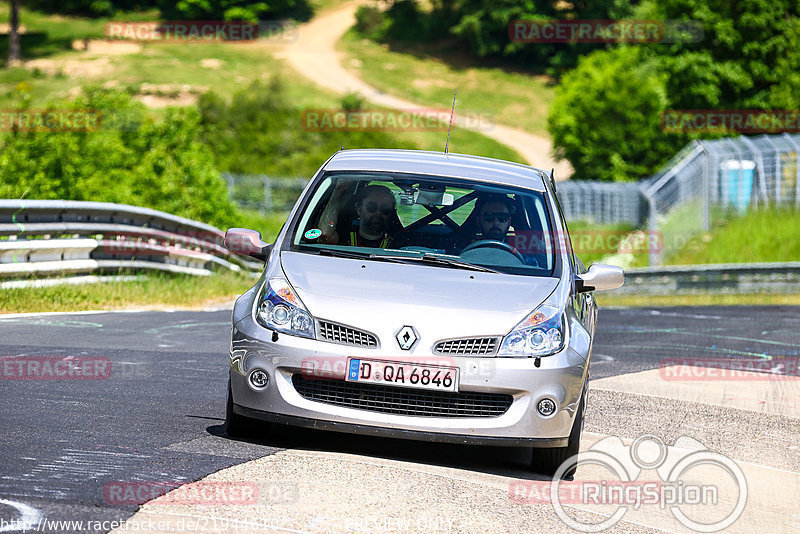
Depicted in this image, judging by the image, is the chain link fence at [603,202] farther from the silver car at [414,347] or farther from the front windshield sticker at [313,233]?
the silver car at [414,347]

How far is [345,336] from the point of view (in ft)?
20.7

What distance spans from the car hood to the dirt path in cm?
6458

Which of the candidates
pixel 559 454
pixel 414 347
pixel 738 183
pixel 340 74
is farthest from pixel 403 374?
pixel 340 74

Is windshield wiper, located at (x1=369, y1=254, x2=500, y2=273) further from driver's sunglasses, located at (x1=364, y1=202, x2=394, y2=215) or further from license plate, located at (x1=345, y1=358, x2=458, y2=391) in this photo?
license plate, located at (x1=345, y1=358, x2=458, y2=391)

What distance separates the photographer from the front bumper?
6.28 m

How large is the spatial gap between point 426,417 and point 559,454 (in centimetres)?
82

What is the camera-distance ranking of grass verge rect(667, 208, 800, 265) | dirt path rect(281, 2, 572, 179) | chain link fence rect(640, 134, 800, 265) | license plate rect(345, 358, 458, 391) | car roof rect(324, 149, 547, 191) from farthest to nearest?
1. dirt path rect(281, 2, 572, 179)
2. chain link fence rect(640, 134, 800, 265)
3. grass verge rect(667, 208, 800, 265)
4. car roof rect(324, 149, 547, 191)
5. license plate rect(345, 358, 458, 391)

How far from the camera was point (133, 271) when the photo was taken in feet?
53.3

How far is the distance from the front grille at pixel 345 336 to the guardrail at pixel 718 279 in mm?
20284

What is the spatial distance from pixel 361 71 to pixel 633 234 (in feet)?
206

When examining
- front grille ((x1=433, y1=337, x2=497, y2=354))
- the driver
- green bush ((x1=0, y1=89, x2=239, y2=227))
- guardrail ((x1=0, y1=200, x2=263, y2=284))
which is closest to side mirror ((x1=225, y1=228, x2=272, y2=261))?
the driver

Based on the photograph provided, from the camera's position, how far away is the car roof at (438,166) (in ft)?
25.6

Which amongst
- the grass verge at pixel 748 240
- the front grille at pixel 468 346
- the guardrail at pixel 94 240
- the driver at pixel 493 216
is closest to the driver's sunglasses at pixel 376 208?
the driver at pixel 493 216

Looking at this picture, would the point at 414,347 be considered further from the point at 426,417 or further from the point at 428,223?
the point at 428,223
